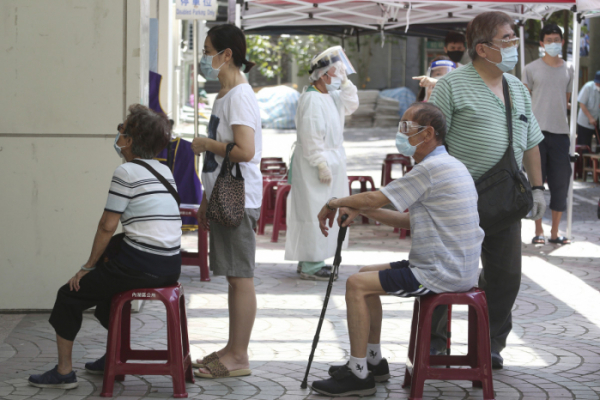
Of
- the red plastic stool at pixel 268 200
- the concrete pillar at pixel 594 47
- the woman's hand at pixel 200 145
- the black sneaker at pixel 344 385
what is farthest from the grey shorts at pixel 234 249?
the concrete pillar at pixel 594 47

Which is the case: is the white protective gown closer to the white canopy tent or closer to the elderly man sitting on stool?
the white canopy tent

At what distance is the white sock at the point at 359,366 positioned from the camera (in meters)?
4.05

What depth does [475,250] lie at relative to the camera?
12.9ft

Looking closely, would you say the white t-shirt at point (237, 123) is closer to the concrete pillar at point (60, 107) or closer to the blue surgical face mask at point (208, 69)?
the blue surgical face mask at point (208, 69)

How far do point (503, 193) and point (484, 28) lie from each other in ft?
3.02

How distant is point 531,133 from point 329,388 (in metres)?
1.85

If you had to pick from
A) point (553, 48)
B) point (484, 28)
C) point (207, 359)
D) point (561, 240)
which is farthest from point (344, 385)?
point (553, 48)

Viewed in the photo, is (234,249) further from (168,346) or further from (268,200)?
(268,200)

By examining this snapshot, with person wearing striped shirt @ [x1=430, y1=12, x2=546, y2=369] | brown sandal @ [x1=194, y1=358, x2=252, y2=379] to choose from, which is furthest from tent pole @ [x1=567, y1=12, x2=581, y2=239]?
brown sandal @ [x1=194, y1=358, x2=252, y2=379]

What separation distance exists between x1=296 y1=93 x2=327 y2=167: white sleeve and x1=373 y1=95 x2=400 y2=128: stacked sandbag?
68.2ft

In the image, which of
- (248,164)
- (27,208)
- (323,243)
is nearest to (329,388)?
(248,164)

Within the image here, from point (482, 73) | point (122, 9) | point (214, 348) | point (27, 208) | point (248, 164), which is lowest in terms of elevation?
point (214, 348)

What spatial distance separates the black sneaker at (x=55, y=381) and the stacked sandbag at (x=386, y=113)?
24.0 metres

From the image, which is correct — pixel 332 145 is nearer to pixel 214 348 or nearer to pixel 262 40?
pixel 214 348
